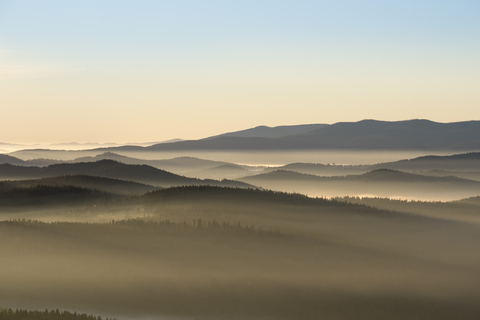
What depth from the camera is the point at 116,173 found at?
6796 inches

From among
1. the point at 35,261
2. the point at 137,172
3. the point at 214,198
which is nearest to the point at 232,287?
the point at 35,261

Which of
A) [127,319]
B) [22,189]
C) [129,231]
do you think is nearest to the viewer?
[127,319]

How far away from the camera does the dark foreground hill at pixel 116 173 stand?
168 metres

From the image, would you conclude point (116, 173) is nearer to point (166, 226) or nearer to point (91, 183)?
point (91, 183)

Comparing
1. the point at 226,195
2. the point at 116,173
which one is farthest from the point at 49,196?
the point at 116,173

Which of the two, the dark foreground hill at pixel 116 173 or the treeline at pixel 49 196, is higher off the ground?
the dark foreground hill at pixel 116 173

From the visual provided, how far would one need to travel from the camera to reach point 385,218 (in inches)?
3041

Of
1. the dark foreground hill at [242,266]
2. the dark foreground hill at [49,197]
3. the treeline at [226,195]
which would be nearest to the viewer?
the dark foreground hill at [242,266]

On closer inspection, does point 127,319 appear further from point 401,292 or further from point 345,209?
point 345,209

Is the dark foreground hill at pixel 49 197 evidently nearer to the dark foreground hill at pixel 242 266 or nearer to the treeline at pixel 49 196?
the treeline at pixel 49 196

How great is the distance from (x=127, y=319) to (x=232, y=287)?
30.4ft

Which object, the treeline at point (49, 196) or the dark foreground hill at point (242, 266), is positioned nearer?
the dark foreground hill at point (242, 266)

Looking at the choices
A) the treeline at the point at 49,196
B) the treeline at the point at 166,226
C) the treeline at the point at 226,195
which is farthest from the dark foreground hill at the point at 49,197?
the treeline at the point at 166,226

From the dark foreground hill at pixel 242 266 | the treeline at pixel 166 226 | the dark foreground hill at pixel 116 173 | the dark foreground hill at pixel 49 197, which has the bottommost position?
the dark foreground hill at pixel 242 266
